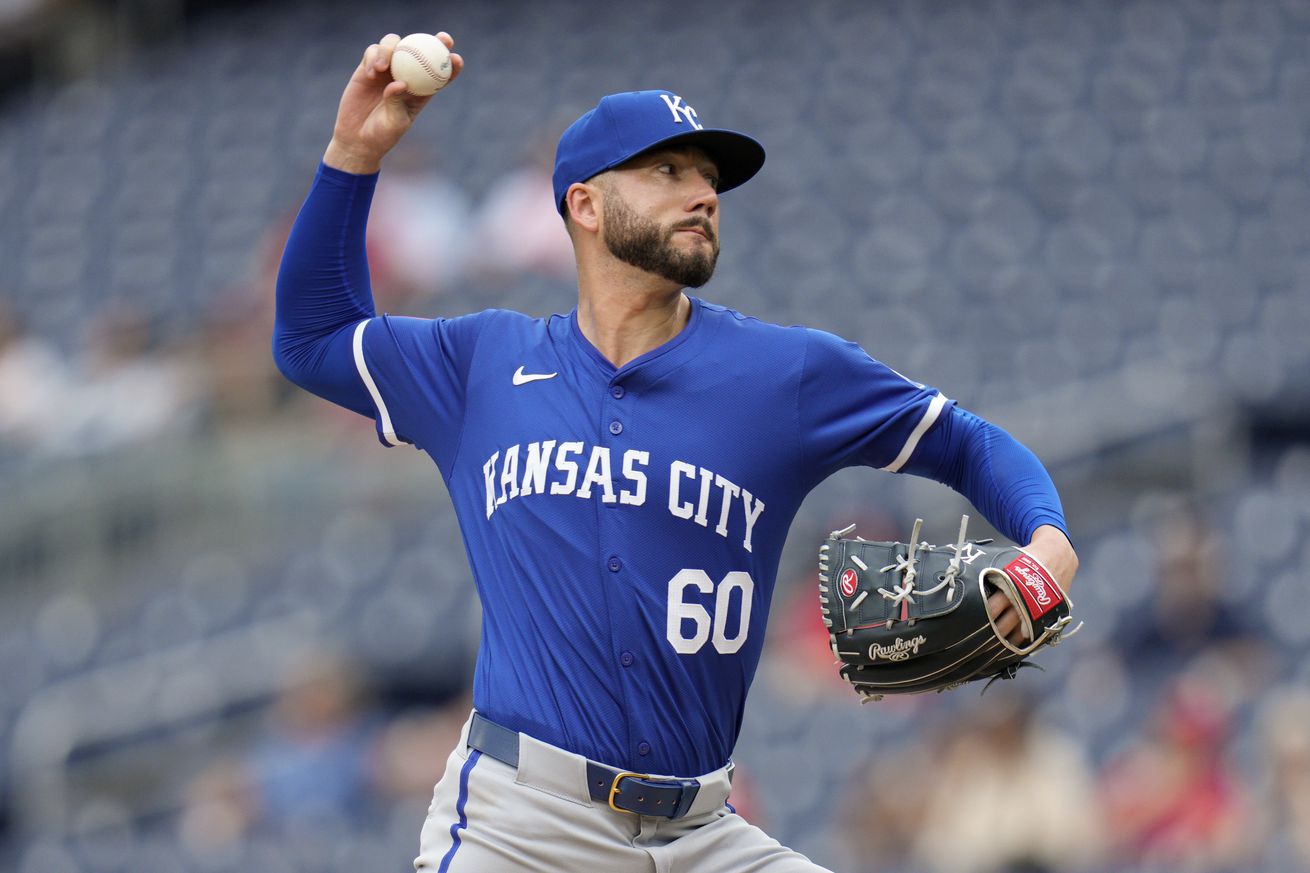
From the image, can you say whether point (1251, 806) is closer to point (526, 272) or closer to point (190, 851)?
point (190, 851)

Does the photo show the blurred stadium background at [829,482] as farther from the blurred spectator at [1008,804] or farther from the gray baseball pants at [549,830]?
the gray baseball pants at [549,830]

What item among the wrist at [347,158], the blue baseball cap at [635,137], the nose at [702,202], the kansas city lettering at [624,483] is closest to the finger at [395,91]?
the wrist at [347,158]

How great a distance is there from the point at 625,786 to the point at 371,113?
46.7 inches

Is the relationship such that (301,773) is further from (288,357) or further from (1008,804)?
(288,357)

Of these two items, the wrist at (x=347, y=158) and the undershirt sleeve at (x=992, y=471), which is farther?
the wrist at (x=347, y=158)

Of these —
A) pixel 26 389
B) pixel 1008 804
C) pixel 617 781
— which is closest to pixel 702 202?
pixel 617 781

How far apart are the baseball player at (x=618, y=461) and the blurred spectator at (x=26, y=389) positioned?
6.04 metres

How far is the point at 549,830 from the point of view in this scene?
2.57 meters

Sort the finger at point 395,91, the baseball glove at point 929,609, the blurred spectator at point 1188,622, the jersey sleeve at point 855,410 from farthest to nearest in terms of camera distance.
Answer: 1. the blurred spectator at point 1188,622
2. the finger at point 395,91
3. the jersey sleeve at point 855,410
4. the baseball glove at point 929,609

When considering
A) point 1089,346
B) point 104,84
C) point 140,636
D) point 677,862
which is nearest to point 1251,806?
point 1089,346

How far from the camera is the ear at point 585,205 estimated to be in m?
2.86

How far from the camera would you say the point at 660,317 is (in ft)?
9.30

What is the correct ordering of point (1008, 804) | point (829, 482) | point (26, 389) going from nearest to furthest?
1. point (1008, 804)
2. point (829, 482)
3. point (26, 389)

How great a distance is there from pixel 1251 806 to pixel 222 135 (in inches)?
307
